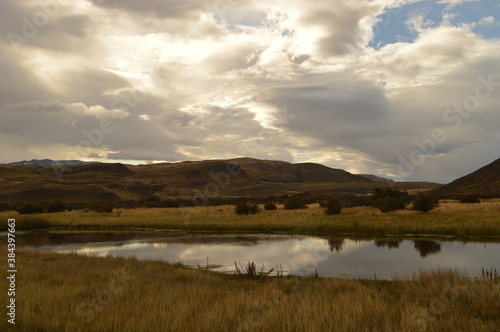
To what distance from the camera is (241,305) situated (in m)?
9.78

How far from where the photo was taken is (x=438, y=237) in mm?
28094

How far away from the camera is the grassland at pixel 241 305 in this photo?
772 cm

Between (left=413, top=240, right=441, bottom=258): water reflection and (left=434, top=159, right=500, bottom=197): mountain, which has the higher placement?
(left=434, top=159, right=500, bottom=197): mountain

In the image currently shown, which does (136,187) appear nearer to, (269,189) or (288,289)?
(269,189)

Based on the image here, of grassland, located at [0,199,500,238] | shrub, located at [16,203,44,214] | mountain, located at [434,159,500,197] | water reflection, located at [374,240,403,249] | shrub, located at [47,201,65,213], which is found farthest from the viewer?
mountain, located at [434,159,500,197]

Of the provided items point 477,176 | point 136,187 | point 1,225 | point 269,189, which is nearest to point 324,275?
point 1,225

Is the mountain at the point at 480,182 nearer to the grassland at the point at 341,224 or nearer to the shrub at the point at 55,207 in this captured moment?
the grassland at the point at 341,224

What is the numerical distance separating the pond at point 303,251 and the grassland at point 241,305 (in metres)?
4.46

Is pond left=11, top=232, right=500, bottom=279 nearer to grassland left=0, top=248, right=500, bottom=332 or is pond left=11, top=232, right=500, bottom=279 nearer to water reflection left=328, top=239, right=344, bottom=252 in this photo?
water reflection left=328, top=239, right=344, bottom=252

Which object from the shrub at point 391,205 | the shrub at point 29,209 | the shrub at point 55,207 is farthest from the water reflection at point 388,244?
the shrub at point 55,207

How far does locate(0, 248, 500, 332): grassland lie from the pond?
4.46m

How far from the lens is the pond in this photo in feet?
60.4

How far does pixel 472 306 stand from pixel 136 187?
6325 inches

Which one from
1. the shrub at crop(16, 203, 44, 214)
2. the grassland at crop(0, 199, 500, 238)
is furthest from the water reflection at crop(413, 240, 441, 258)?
the shrub at crop(16, 203, 44, 214)
